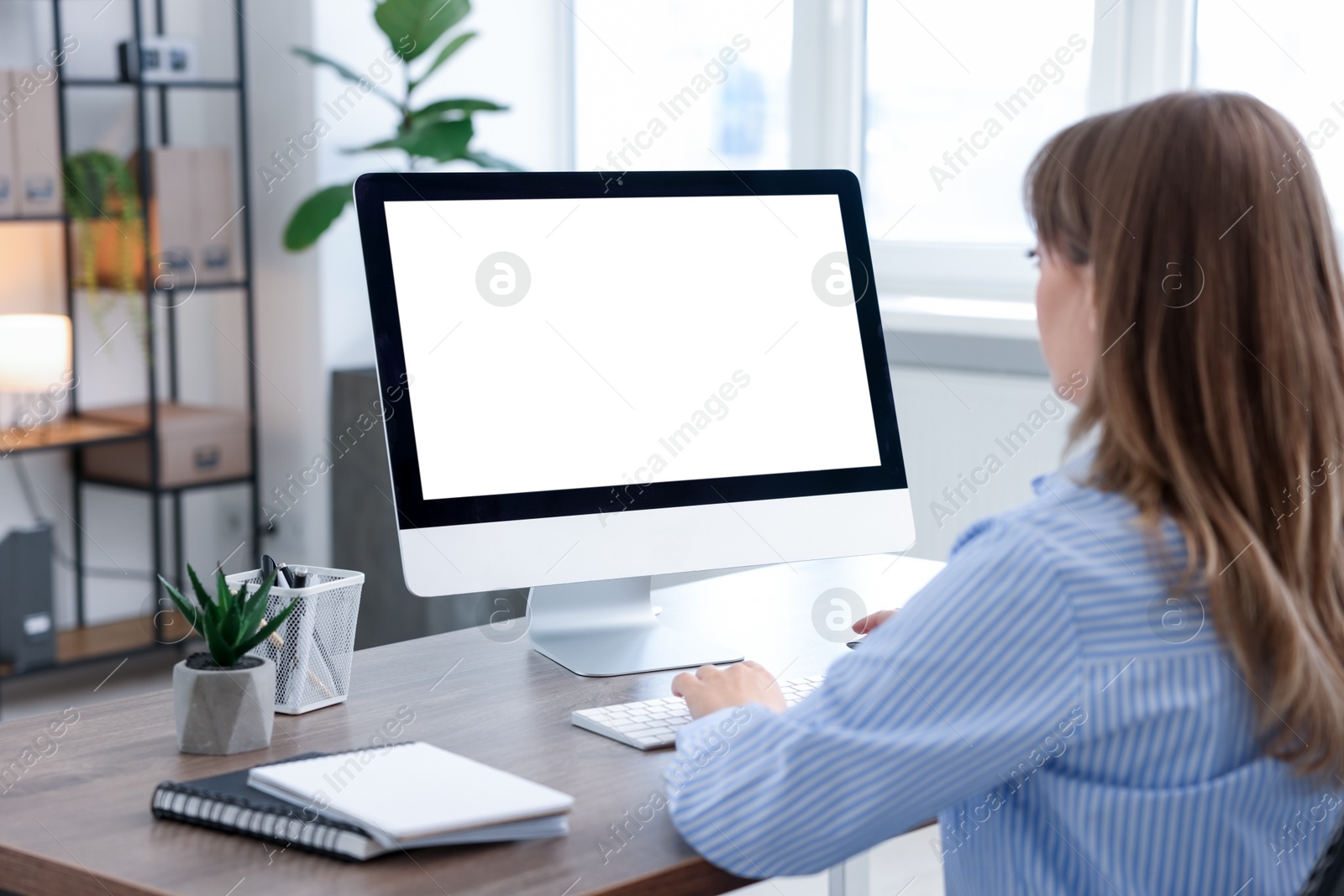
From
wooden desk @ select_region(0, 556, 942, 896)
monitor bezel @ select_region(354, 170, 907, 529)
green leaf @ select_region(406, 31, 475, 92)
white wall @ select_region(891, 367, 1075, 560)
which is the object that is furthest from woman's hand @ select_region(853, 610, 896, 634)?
green leaf @ select_region(406, 31, 475, 92)

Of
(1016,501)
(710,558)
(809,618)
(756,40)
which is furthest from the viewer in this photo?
(756,40)

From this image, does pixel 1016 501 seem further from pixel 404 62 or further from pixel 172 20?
pixel 172 20

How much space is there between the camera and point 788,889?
8.14 ft

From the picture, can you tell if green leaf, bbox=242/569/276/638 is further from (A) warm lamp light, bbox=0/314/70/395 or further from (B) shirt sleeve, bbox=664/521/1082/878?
(A) warm lamp light, bbox=0/314/70/395

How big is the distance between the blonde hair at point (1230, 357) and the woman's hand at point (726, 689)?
369mm

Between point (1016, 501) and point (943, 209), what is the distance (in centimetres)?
Answer: 74

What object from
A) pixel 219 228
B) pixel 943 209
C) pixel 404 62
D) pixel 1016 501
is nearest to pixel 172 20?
pixel 219 228

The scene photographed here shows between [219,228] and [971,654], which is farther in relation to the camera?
[219,228]

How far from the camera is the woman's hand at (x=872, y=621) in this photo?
1328mm

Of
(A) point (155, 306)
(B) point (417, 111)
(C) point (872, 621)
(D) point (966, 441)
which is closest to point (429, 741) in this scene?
(C) point (872, 621)

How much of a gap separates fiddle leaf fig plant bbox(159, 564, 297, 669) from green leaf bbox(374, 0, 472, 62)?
236 centimetres

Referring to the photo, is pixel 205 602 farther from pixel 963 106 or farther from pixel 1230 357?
pixel 963 106

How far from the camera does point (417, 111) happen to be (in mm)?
3305

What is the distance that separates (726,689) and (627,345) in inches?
15.6
